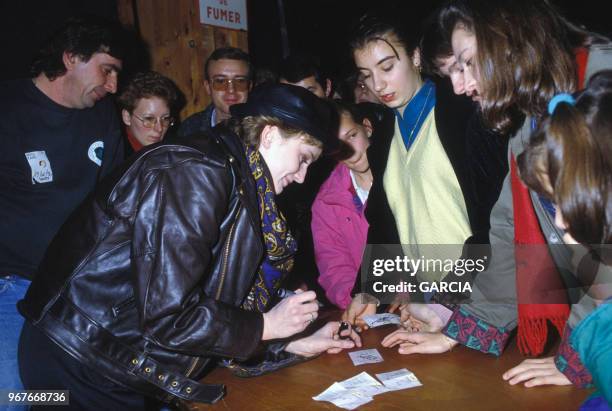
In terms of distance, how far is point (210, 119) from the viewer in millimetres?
3535

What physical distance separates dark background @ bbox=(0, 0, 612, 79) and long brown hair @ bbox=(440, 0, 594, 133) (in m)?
0.24

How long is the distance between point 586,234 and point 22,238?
2206 mm

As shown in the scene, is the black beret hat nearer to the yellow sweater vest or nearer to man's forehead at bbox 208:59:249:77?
the yellow sweater vest

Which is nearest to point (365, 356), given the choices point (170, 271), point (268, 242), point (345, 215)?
point (268, 242)

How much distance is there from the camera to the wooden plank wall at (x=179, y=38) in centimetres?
362

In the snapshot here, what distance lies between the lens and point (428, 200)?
2.13 m

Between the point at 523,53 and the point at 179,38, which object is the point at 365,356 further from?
the point at 179,38

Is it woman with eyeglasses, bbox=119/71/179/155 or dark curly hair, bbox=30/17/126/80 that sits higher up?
dark curly hair, bbox=30/17/126/80

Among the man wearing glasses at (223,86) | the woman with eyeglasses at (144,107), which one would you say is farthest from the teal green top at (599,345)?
the man wearing glasses at (223,86)

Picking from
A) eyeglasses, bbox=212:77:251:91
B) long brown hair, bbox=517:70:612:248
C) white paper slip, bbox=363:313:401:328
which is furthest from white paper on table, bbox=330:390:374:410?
eyeglasses, bbox=212:77:251:91

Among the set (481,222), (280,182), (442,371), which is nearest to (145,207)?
(280,182)

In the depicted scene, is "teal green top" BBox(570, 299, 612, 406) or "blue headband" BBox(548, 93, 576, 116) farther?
"blue headband" BBox(548, 93, 576, 116)

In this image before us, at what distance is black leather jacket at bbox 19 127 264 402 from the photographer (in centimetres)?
137

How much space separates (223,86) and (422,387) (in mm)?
2638
